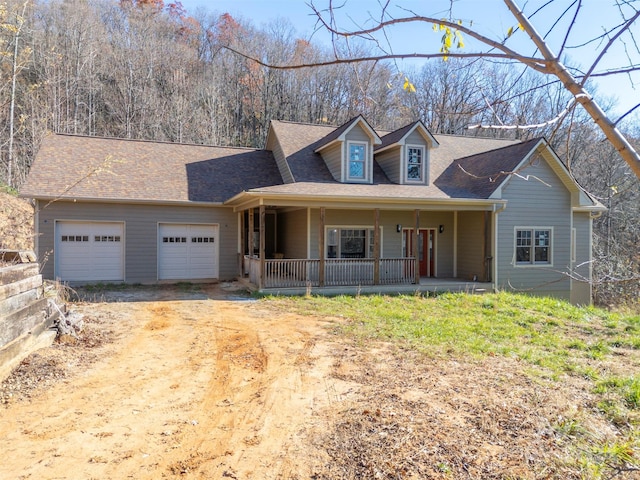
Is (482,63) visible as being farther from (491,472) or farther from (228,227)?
(228,227)

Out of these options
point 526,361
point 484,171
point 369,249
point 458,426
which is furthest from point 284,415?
point 484,171

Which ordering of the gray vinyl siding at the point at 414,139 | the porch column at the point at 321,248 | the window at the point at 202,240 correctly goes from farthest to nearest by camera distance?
the gray vinyl siding at the point at 414,139 < the window at the point at 202,240 < the porch column at the point at 321,248

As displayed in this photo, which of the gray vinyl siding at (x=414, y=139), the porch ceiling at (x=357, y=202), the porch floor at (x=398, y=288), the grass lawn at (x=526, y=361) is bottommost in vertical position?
the grass lawn at (x=526, y=361)

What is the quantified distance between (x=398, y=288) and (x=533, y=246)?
5.44 metres

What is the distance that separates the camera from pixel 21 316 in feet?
19.1

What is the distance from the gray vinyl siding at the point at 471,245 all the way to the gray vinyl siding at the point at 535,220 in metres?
0.63

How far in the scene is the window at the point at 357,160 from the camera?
1555 centimetres

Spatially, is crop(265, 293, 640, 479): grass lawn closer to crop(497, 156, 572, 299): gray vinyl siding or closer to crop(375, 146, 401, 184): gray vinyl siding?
crop(497, 156, 572, 299): gray vinyl siding

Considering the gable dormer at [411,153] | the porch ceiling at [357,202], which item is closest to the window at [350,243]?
the porch ceiling at [357,202]

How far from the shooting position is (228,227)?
16.0 metres

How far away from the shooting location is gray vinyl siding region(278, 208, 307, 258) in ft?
49.8

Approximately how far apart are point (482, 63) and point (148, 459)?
4.00m

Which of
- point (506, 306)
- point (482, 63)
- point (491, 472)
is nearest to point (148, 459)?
point (491, 472)

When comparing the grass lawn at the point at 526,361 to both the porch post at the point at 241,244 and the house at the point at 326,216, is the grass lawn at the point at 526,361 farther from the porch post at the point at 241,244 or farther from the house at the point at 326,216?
the porch post at the point at 241,244
